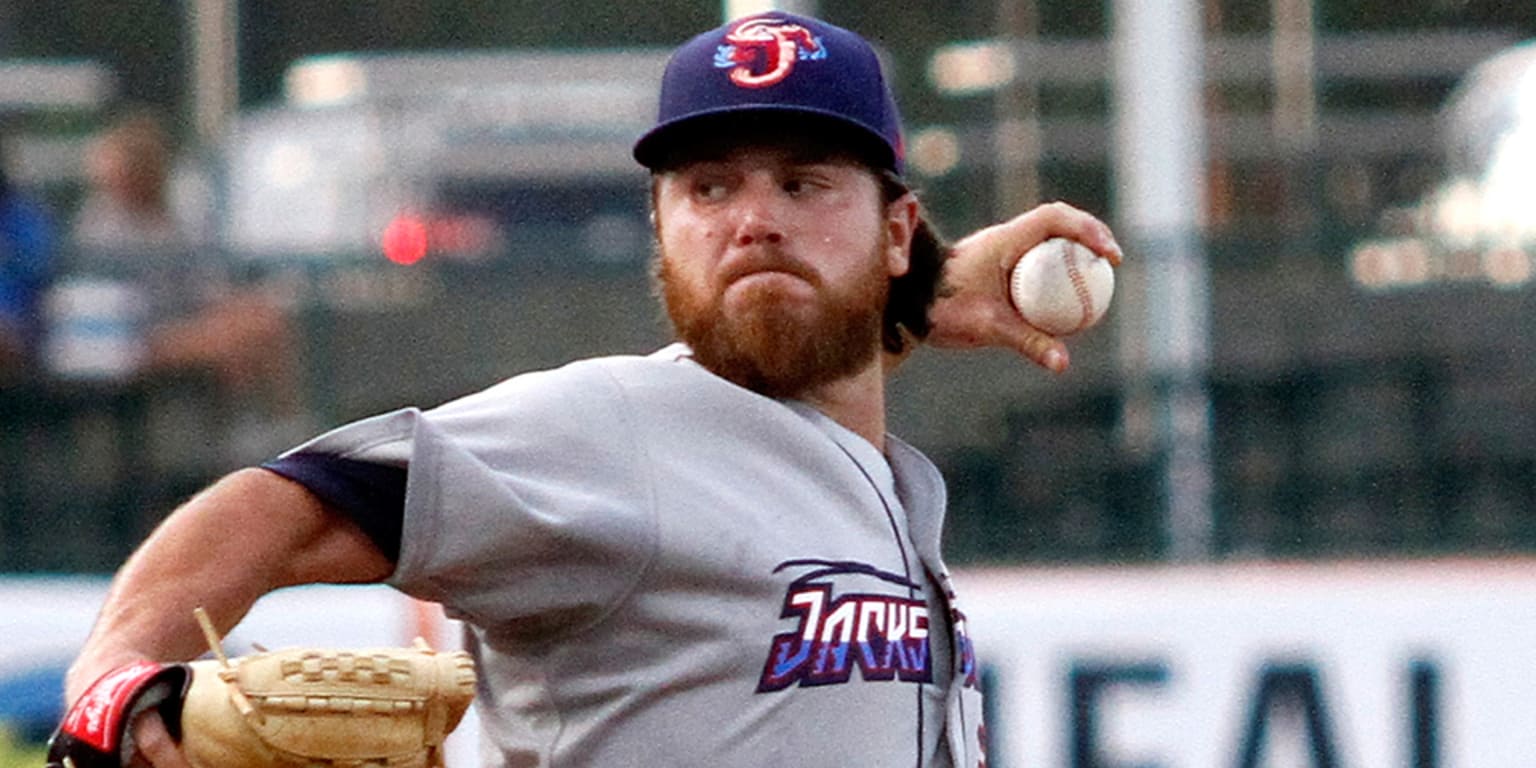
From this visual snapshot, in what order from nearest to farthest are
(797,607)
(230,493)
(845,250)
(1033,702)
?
(230,493) < (797,607) < (845,250) < (1033,702)

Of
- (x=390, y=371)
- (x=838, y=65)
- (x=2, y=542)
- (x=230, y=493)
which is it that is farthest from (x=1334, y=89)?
(x=230, y=493)

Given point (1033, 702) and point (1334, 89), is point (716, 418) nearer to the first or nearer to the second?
point (1033, 702)

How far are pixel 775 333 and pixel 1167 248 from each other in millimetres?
5243

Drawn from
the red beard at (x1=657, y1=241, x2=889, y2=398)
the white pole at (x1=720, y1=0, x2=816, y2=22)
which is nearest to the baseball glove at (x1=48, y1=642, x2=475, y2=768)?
the red beard at (x1=657, y1=241, x2=889, y2=398)

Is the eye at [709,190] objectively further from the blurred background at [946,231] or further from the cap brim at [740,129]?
the blurred background at [946,231]

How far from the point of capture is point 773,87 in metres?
2.77

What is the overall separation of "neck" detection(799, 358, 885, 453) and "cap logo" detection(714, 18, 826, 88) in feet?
1.15

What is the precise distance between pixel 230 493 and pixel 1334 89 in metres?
7.35

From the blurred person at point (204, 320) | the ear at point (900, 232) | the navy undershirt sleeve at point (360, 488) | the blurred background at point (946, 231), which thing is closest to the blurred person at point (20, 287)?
the blurred background at point (946, 231)

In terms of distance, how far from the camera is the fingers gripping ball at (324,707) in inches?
87.2

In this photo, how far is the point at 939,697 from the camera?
2857 mm

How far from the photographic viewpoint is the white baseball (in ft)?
10.5

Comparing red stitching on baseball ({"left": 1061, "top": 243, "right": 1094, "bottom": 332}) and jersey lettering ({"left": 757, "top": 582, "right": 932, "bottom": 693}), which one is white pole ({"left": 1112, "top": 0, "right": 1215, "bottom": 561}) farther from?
jersey lettering ({"left": 757, "top": 582, "right": 932, "bottom": 693})

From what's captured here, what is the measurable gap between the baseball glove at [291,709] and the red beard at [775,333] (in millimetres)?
546
